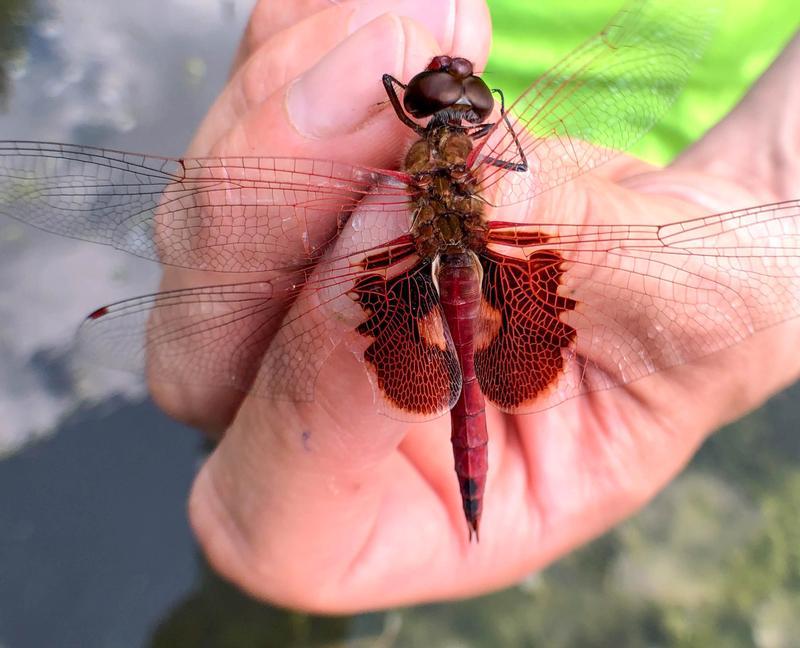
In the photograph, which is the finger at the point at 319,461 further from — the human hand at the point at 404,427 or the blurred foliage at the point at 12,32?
the blurred foliage at the point at 12,32

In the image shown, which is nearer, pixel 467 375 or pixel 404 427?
pixel 467 375

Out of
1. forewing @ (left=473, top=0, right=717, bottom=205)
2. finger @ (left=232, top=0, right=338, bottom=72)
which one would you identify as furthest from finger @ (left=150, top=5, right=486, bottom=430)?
finger @ (left=232, top=0, right=338, bottom=72)

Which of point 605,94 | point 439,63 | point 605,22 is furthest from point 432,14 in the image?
point 605,22

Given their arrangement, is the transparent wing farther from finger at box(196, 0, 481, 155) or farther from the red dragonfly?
finger at box(196, 0, 481, 155)

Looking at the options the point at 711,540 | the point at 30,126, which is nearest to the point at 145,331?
the point at 30,126

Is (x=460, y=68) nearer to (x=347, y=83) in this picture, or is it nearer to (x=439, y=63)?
(x=439, y=63)

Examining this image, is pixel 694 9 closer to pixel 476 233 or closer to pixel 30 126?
pixel 476 233

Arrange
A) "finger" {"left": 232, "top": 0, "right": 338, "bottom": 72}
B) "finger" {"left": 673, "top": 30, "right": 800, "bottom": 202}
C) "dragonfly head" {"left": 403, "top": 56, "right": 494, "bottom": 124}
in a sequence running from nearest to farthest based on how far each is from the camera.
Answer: "dragonfly head" {"left": 403, "top": 56, "right": 494, "bottom": 124} → "finger" {"left": 232, "top": 0, "right": 338, "bottom": 72} → "finger" {"left": 673, "top": 30, "right": 800, "bottom": 202}
